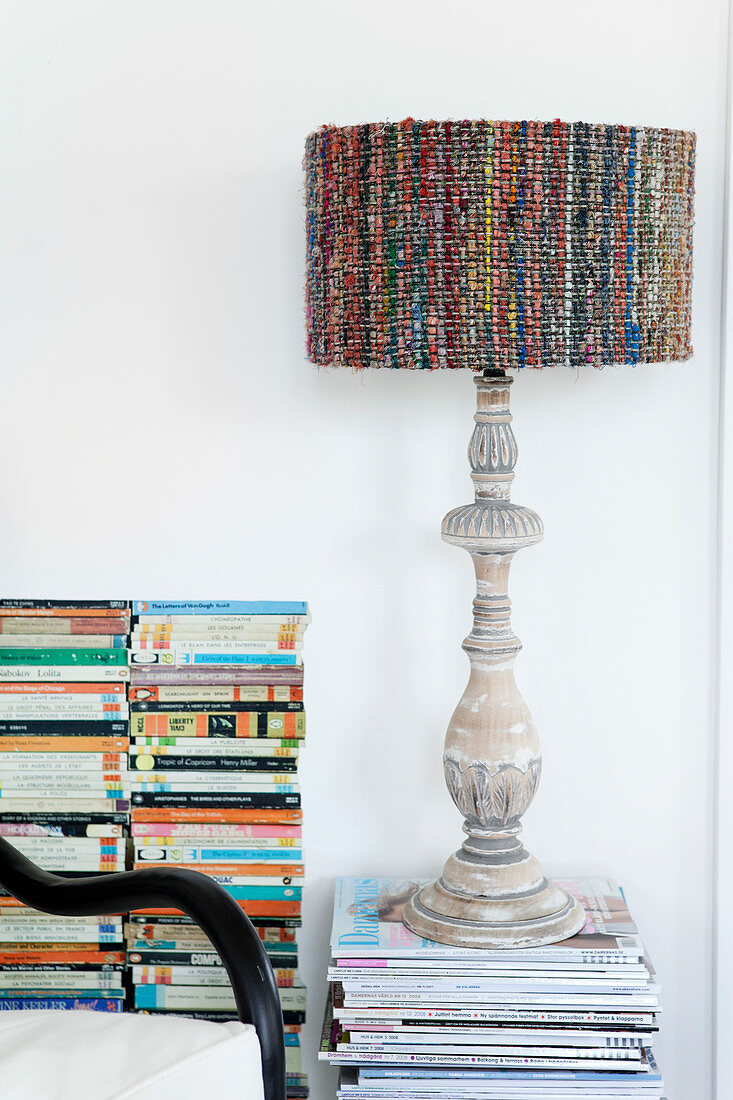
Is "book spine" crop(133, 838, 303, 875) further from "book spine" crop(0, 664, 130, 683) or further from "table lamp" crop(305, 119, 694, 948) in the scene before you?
"table lamp" crop(305, 119, 694, 948)

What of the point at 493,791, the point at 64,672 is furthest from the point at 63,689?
the point at 493,791

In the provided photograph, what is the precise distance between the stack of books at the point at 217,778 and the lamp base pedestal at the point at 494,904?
28 centimetres

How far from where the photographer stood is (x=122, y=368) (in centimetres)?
155

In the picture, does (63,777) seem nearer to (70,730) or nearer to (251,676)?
(70,730)

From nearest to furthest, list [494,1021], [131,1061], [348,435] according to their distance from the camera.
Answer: [131,1061], [494,1021], [348,435]

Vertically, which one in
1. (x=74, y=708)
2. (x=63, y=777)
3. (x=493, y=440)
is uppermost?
(x=493, y=440)

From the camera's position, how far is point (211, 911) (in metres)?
1.14

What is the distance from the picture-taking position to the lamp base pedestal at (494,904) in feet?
4.33

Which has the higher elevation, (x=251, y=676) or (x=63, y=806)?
(x=251, y=676)

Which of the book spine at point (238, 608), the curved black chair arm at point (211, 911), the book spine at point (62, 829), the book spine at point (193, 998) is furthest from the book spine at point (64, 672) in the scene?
the book spine at point (193, 998)

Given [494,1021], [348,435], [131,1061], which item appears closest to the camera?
[131,1061]

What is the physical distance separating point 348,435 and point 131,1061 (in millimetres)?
854

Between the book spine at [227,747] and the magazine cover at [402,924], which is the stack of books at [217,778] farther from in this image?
the magazine cover at [402,924]

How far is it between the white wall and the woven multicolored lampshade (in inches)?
15.2
